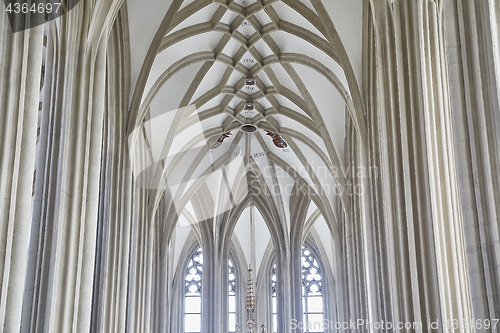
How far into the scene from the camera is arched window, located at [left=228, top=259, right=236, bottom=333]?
2497cm

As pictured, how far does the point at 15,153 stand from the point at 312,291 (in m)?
18.9

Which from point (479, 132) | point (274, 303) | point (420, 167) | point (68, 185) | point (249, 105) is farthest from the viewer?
point (274, 303)

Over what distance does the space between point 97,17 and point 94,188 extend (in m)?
3.11

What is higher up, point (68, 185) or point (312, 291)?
point (68, 185)

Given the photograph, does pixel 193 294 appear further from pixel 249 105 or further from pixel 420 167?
pixel 420 167

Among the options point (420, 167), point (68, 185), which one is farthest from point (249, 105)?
point (420, 167)

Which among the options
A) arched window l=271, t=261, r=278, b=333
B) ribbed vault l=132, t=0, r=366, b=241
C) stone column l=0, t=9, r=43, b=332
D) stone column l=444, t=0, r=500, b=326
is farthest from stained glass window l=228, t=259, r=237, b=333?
stone column l=444, t=0, r=500, b=326

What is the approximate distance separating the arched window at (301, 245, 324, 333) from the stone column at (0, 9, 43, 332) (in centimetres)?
1787

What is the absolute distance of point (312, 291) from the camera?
1006 inches

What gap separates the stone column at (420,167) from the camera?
9898 millimetres

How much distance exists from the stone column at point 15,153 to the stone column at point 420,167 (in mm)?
5531

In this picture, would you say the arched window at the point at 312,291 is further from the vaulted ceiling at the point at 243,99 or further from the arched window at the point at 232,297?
the vaulted ceiling at the point at 243,99

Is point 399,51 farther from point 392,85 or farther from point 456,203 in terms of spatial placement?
point 456,203

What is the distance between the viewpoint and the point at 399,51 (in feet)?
37.0
